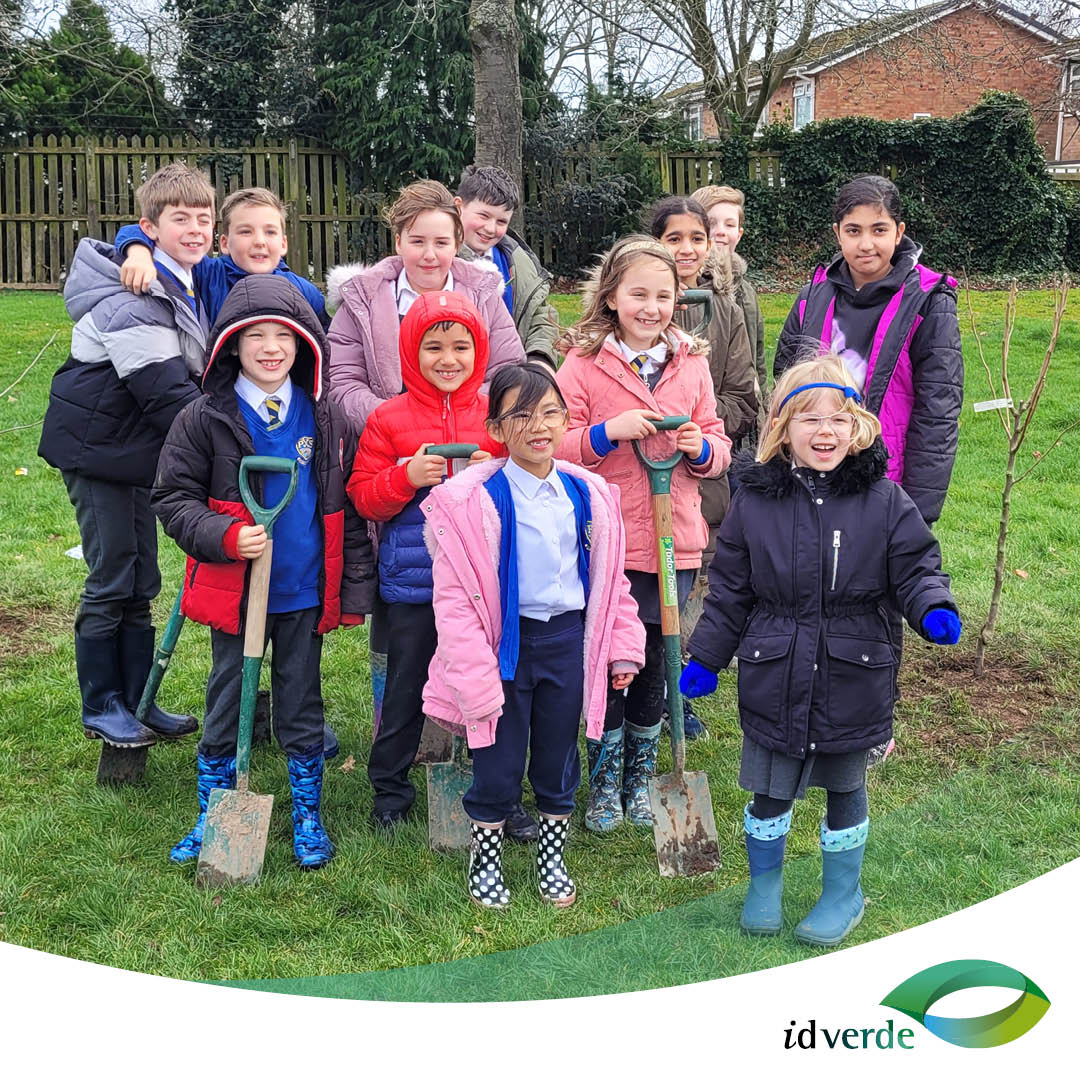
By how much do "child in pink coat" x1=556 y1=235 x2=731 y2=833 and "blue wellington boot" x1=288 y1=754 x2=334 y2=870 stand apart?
0.96m

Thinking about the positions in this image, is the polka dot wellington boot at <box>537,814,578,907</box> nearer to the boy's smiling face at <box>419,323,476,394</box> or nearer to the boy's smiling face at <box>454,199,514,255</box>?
the boy's smiling face at <box>419,323,476,394</box>

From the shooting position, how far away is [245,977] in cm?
340

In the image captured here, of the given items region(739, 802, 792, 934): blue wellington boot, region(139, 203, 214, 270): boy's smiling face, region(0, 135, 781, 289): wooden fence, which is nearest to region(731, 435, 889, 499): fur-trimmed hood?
region(739, 802, 792, 934): blue wellington boot

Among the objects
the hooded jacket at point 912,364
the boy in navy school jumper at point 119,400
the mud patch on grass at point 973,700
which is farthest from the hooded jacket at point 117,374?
the mud patch on grass at point 973,700

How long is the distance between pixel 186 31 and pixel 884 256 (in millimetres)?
17084

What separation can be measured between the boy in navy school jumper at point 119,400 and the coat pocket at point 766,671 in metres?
2.19

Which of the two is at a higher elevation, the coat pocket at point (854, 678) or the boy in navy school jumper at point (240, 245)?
the boy in navy school jumper at point (240, 245)

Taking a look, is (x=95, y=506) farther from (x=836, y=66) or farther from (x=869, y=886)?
(x=836, y=66)

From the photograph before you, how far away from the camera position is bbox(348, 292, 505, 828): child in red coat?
3801mm

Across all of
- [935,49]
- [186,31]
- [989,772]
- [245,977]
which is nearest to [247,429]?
[245,977]

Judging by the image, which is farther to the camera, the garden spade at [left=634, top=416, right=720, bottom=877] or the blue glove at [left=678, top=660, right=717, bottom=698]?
the garden spade at [left=634, top=416, right=720, bottom=877]

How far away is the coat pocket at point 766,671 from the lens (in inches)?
132

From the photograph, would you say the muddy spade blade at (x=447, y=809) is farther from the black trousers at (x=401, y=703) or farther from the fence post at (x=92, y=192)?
the fence post at (x=92, y=192)

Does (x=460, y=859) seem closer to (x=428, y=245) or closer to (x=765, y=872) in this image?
(x=765, y=872)
